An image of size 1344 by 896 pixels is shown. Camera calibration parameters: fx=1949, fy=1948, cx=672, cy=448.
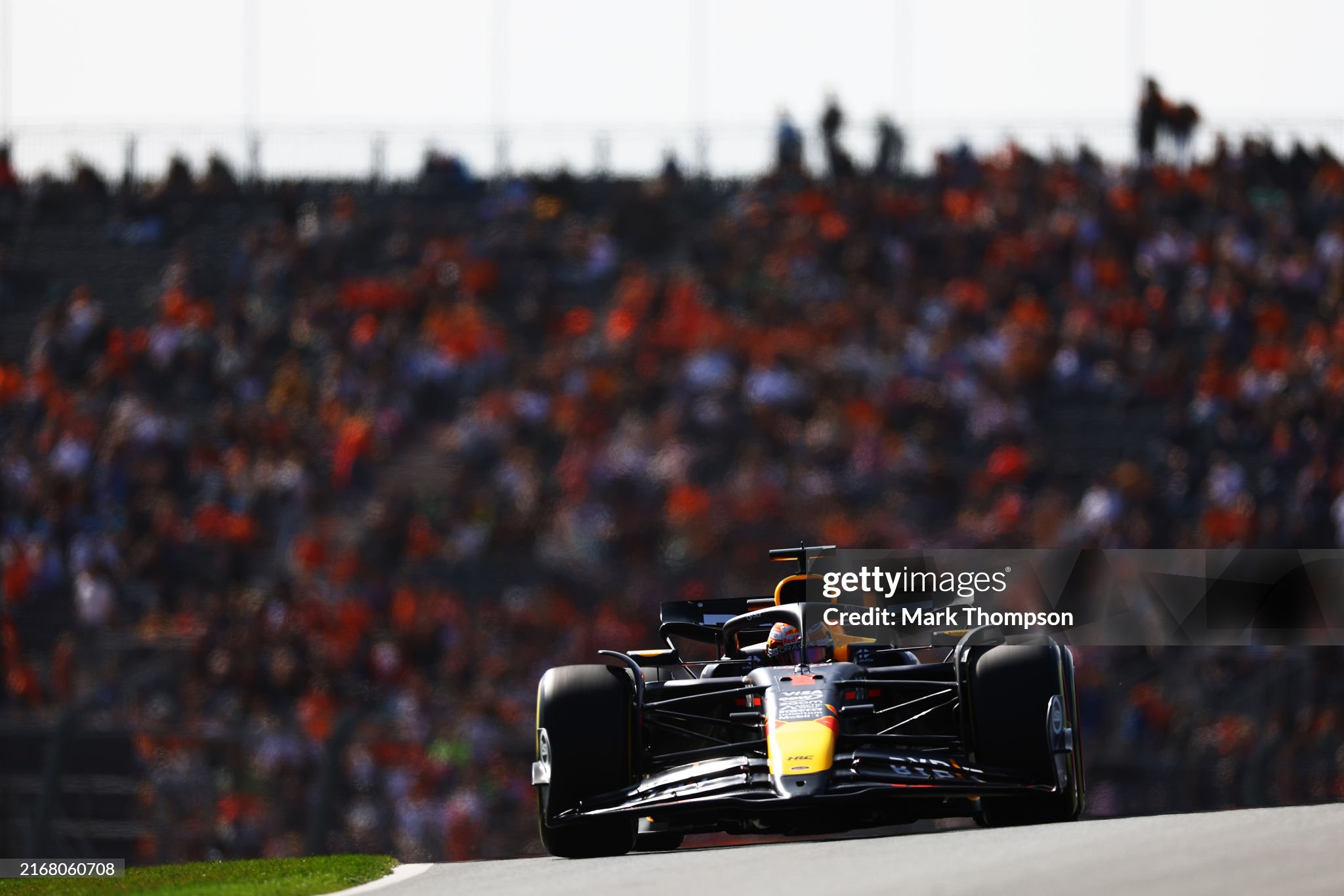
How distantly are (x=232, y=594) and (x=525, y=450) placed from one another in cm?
324

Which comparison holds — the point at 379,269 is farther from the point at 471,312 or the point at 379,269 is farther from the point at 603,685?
the point at 603,685

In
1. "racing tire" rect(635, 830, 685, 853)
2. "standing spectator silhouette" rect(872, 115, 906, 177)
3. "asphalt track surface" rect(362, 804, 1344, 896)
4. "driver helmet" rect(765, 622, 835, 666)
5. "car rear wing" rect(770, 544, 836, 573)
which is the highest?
"standing spectator silhouette" rect(872, 115, 906, 177)

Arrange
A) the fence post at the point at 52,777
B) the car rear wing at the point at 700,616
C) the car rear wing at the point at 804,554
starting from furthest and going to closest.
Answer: the fence post at the point at 52,777, the car rear wing at the point at 700,616, the car rear wing at the point at 804,554

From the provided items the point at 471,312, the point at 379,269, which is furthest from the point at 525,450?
the point at 379,269

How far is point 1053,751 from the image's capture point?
28.8 ft

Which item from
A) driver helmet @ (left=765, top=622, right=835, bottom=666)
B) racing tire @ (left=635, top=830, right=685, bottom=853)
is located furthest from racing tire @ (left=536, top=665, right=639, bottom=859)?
driver helmet @ (left=765, top=622, right=835, bottom=666)

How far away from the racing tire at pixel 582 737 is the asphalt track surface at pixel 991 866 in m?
0.30

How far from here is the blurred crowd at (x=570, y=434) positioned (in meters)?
15.8

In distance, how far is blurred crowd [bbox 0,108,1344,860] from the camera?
623 inches

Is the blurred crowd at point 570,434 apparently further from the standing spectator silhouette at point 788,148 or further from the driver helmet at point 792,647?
the driver helmet at point 792,647

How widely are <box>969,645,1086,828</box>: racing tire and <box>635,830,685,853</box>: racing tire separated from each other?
1609 mm

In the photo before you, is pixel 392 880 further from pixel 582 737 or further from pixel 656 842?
pixel 656 842

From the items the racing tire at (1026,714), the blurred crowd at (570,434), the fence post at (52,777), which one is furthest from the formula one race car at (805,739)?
the fence post at (52,777)

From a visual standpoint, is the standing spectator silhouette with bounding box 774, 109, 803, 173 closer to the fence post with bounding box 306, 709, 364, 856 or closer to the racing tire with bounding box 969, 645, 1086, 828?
the fence post with bounding box 306, 709, 364, 856
